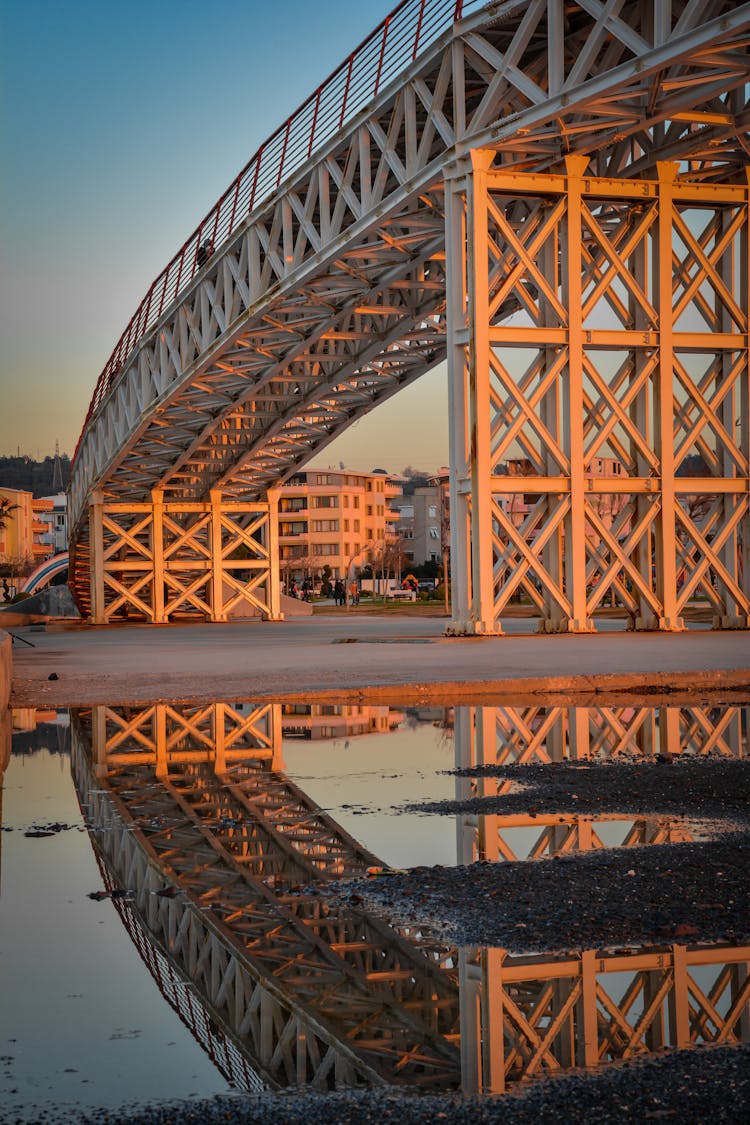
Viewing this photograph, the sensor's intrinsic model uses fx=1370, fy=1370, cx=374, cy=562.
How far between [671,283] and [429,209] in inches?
195

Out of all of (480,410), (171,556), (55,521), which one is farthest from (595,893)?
(55,521)

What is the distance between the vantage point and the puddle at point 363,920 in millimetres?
3844

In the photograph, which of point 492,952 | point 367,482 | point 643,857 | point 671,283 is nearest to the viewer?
point 492,952

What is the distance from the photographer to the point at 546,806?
25.6ft

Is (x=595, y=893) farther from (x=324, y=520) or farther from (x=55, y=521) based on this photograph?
(x=55, y=521)

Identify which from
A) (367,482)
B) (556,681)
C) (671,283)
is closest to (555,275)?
(671,283)

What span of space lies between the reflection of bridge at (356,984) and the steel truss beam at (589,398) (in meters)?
16.7

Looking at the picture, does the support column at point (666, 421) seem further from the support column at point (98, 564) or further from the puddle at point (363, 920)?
the support column at point (98, 564)

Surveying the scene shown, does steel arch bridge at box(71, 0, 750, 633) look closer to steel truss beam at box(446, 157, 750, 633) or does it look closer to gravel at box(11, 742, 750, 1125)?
steel truss beam at box(446, 157, 750, 633)

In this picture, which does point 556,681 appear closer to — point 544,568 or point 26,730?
point 26,730

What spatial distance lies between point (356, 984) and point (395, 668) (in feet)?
41.4

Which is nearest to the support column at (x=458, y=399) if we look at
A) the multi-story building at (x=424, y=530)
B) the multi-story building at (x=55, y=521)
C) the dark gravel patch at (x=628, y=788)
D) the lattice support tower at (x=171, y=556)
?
the dark gravel patch at (x=628, y=788)

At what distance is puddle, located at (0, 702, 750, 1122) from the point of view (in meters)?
3.84

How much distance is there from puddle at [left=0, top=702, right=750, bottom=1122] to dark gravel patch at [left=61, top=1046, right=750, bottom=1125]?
0.38ft
